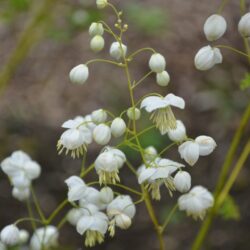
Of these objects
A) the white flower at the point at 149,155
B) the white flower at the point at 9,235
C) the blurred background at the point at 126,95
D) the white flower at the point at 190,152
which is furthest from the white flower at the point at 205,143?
the blurred background at the point at 126,95

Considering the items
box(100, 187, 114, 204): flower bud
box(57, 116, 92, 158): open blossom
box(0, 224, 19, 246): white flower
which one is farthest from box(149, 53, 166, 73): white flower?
box(0, 224, 19, 246): white flower

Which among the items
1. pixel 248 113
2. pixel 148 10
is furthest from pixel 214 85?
pixel 248 113

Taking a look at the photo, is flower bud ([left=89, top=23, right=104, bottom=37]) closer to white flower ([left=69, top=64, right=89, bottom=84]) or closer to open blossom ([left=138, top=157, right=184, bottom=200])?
white flower ([left=69, top=64, right=89, bottom=84])

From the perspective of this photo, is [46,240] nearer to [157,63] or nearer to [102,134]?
[102,134]

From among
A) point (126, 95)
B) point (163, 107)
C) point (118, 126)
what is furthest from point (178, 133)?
point (126, 95)

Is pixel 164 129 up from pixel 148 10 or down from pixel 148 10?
up

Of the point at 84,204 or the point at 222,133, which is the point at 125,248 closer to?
the point at 222,133

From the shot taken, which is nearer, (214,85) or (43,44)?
(214,85)
